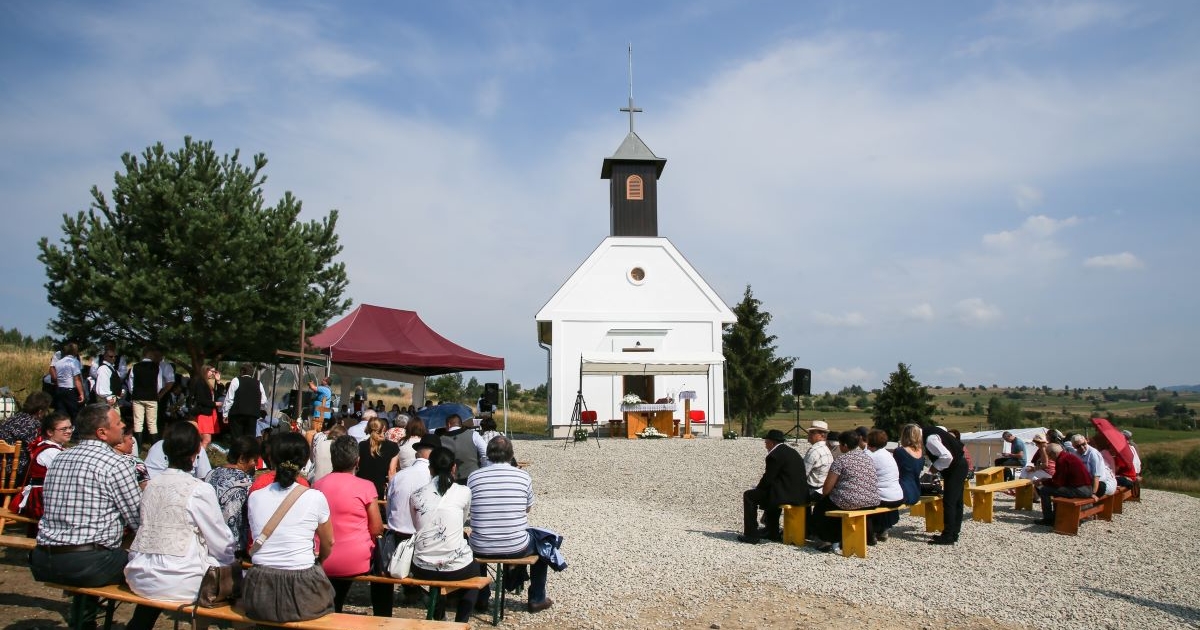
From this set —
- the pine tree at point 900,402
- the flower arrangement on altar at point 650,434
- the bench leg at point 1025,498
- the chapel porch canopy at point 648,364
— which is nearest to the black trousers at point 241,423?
the chapel porch canopy at point 648,364

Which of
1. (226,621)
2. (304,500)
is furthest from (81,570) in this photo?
(304,500)

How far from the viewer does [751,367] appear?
37.4 meters

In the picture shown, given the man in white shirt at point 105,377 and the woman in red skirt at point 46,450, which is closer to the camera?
the woman in red skirt at point 46,450

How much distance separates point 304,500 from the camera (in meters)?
4.63

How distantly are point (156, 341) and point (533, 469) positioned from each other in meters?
8.32

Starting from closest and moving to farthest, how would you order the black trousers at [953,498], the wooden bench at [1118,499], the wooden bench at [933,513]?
1. the black trousers at [953,498]
2. the wooden bench at [933,513]
3. the wooden bench at [1118,499]

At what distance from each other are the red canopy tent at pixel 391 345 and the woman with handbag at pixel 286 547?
1208cm

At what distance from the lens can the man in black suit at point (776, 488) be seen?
28.5 feet

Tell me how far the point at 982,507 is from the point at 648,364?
1185 centimetres

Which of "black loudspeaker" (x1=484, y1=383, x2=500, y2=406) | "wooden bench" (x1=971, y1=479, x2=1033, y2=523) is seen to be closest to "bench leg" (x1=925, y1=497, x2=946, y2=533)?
"wooden bench" (x1=971, y1=479, x2=1033, y2=523)

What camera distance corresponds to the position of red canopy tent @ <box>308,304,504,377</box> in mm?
16719

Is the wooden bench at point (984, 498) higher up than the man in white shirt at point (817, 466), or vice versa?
the man in white shirt at point (817, 466)

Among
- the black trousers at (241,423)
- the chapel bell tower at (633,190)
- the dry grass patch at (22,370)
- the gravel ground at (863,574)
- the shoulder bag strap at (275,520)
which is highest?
the chapel bell tower at (633,190)

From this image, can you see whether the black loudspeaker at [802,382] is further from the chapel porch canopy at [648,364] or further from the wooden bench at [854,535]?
the wooden bench at [854,535]
